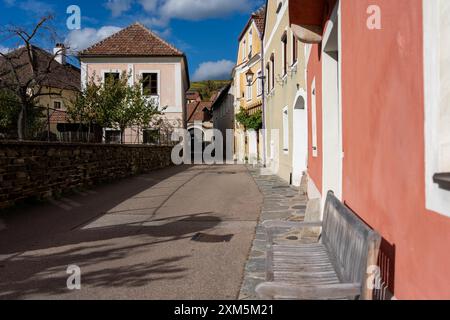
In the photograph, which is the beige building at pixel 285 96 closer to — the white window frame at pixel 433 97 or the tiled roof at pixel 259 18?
the tiled roof at pixel 259 18

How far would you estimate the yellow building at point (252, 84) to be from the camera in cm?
2553

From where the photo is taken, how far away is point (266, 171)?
20.4 meters

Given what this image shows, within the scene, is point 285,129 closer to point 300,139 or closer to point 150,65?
point 300,139

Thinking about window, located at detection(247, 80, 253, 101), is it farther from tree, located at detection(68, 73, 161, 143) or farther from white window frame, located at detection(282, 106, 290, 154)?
white window frame, located at detection(282, 106, 290, 154)

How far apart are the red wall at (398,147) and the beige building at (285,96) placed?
7400 millimetres

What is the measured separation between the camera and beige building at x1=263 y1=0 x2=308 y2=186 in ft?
41.3

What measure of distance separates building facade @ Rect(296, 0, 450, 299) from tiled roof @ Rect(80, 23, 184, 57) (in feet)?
85.0

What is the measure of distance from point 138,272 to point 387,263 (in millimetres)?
2706

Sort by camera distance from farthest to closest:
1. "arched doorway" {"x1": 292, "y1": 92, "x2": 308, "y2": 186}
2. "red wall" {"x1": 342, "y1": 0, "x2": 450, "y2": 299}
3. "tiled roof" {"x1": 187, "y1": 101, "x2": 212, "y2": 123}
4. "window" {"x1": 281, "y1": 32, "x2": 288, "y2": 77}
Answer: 1. "tiled roof" {"x1": 187, "y1": 101, "x2": 212, "y2": 123}
2. "window" {"x1": 281, "y1": 32, "x2": 288, "y2": 77}
3. "arched doorway" {"x1": 292, "y1": 92, "x2": 308, "y2": 186}
4. "red wall" {"x1": 342, "y1": 0, "x2": 450, "y2": 299}

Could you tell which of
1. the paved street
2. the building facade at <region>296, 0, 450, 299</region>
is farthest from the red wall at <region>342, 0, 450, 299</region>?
the paved street

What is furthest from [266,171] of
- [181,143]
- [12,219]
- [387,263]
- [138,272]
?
[387,263]

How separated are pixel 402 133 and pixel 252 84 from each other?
2430 cm

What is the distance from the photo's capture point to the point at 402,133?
101 inches
